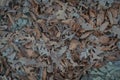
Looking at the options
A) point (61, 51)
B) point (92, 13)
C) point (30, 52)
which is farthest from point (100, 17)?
point (30, 52)

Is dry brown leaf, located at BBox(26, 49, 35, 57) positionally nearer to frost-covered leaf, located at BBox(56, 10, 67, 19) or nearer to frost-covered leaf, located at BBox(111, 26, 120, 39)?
frost-covered leaf, located at BBox(56, 10, 67, 19)

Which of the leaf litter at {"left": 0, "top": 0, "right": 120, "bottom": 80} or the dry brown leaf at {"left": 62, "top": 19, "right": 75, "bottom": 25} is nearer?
the leaf litter at {"left": 0, "top": 0, "right": 120, "bottom": 80}

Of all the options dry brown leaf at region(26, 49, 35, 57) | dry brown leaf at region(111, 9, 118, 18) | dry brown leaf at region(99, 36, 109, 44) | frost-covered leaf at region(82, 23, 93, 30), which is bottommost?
dry brown leaf at region(26, 49, 35, 57)

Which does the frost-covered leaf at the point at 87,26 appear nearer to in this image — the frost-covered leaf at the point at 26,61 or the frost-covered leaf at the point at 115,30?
the frost-covered leaf at the point at 115,30

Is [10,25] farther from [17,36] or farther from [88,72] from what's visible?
[88,72]

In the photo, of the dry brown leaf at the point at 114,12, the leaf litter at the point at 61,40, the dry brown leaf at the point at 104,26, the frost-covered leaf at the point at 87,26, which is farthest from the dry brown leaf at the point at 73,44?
the dry brown leaf at the point at 114,12

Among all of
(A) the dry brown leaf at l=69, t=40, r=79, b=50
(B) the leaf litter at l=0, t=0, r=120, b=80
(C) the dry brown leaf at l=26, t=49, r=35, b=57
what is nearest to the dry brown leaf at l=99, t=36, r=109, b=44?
(B) the leaf litter at l=0, t=0, r=120, b=80

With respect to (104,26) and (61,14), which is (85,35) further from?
(61,14)

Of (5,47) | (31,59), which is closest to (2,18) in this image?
(5,47)
